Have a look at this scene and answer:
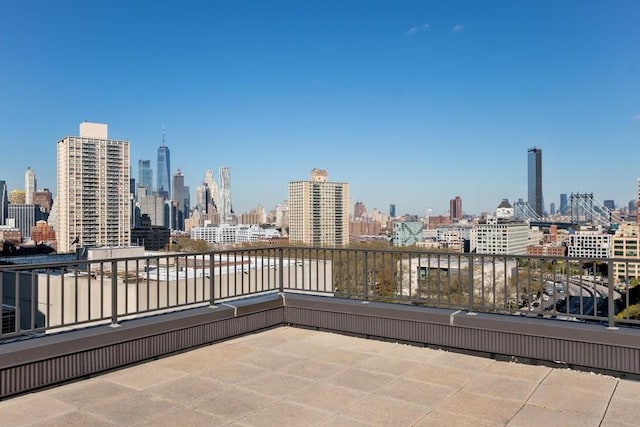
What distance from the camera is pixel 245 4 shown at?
22.8 metres

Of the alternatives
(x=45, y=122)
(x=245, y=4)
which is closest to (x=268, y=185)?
(x=45, y=122)

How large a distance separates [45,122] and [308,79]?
54.0 m

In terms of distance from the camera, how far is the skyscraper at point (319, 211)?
86688 millimetres

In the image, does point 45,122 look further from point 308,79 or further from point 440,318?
point 440,318

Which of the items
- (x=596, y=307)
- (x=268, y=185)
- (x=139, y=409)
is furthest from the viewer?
(x=268, y=185)

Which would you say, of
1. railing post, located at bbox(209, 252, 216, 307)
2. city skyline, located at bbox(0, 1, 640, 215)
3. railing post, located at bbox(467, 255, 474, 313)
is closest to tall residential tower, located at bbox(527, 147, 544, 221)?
city skyline, located at bbox(0, 1, 640, 215)

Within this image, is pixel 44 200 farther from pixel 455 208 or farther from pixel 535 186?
pixel 535 186

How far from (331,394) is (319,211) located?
83.9m

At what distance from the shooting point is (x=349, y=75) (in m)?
35.4

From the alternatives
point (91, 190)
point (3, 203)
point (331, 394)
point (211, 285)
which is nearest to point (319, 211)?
point (91, 190)

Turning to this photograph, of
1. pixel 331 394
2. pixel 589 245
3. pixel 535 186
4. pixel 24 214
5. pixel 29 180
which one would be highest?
pixel 535 186

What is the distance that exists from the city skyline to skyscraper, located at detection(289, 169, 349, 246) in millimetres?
9888

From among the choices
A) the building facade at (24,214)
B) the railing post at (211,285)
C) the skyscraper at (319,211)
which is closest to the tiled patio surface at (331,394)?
the railing post at (211,285)

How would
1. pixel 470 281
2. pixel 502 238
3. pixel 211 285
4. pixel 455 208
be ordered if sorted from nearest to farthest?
pixel 470 281, pixel 211 285, pixel 502 238, pixel 455 208
